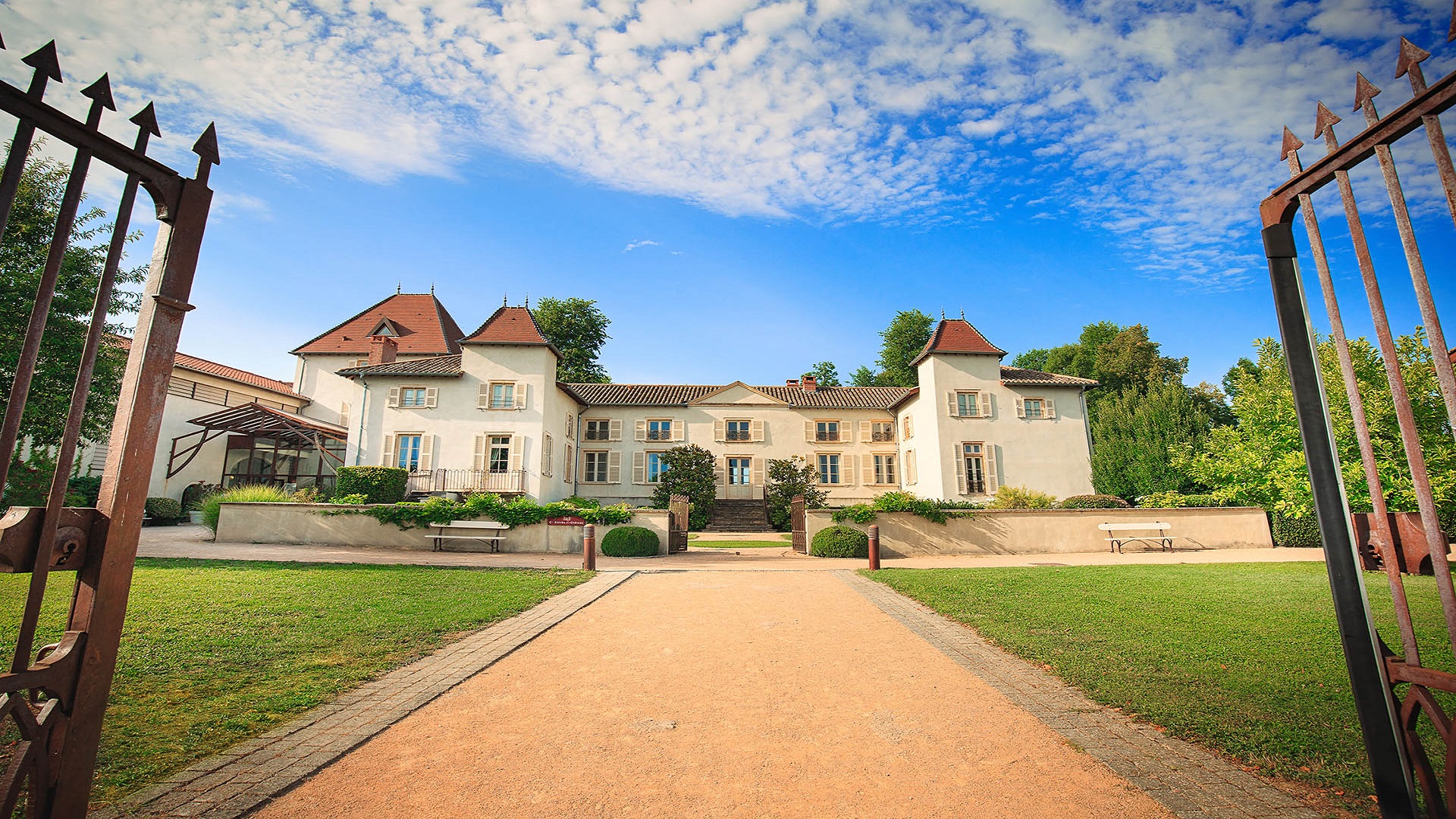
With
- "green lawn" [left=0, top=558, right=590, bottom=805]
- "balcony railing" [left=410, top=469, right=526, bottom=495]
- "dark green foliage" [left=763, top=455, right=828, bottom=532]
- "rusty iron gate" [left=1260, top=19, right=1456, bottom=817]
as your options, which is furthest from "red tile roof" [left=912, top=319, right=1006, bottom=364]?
"rusty iron gate" [left=1260, top=19, right=1456, bottom=817]

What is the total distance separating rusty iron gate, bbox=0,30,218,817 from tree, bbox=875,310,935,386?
143 feet

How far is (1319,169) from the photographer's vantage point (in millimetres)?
2381

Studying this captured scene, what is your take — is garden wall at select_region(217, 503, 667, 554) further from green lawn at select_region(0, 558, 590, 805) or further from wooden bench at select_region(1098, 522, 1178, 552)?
wooden bench at select_region(1098, 522, 1178, 552)

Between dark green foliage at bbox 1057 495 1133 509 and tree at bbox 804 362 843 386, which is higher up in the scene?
tree at bbox 804 362 843 386

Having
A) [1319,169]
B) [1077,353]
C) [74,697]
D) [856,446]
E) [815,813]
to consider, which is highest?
[1077,353]

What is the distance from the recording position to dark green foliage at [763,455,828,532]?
1072 inches

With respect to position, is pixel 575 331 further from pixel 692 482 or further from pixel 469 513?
pixel 469 513

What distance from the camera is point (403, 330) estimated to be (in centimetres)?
3225

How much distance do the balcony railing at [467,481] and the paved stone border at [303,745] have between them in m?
19.2

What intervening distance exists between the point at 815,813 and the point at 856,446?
1096 inches

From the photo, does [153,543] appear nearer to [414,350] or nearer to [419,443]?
[419,443]

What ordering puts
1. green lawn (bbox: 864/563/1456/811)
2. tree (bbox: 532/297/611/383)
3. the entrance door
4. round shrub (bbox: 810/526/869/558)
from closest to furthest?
green lawn (bbox: 864/563/1456/811)
round shrub (bbox: 810/526/869/558)
the entrance door
tree (bbox: 532/297/611/383)

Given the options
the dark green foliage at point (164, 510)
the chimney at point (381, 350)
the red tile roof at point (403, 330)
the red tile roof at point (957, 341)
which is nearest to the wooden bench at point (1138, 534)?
the red tile roof at point (957, 341)

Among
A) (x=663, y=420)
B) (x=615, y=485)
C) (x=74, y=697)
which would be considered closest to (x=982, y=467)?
(x=663, y=420)
